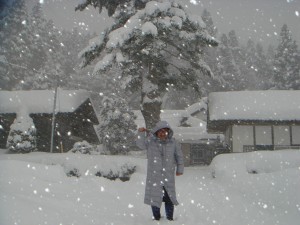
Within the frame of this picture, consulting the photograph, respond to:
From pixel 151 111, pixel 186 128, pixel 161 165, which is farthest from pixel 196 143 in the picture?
pixel 161 165

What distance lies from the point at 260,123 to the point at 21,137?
15890 millimetres

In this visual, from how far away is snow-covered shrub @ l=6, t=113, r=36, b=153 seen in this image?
25922 mm

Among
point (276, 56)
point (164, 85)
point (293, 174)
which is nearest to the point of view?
point (293, 174)

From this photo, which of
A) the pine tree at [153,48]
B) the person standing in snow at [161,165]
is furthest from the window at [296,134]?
the person standing in snow at [161,165]

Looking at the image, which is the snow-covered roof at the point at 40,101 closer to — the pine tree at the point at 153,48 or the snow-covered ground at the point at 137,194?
the pine tree at the point at 153,48

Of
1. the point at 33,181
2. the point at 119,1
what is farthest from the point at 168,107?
the point at 33,181

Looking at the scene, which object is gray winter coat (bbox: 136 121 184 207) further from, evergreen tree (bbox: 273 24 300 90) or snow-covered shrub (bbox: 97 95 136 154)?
evergreen tree (bbox: 273 24 300 90)

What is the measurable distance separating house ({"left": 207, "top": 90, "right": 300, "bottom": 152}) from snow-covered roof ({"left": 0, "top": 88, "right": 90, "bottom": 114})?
11297 millimetres

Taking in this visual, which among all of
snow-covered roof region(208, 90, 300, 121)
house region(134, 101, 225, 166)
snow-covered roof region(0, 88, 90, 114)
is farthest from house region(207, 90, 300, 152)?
house region(134, 101, 225, 166)

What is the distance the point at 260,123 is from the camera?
879 inches

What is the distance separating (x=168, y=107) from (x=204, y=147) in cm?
2600

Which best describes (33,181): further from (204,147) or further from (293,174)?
(204,147)

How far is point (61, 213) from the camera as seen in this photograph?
5.57 m

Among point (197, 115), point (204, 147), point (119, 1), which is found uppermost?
point (119, 1)
